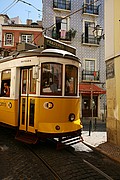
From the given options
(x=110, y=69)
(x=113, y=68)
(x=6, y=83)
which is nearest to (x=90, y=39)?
(x=110, y=69)

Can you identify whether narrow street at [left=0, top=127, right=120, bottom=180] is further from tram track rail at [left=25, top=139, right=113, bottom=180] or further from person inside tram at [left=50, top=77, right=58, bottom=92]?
person inside tram at [left=50, top=77, right=58, bottom=92]

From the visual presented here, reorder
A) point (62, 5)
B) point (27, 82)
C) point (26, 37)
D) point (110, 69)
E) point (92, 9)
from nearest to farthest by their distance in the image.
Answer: point (27, 82) < point (110, 69) < point (62, 5) < point (26, 37) < point (92, 9)

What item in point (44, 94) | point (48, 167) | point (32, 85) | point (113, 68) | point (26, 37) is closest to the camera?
point (48, 167)

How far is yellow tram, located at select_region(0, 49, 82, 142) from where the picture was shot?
21.2 ft

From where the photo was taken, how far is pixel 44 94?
257 inches

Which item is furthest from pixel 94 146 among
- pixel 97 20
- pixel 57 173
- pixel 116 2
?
pixel 97 20

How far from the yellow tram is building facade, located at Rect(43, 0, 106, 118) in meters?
12.0

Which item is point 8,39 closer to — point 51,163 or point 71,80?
point 71,80

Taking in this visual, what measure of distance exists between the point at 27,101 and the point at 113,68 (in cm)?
368

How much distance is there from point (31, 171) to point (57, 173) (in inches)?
26.0

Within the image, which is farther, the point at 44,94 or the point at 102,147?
the point at 102,147

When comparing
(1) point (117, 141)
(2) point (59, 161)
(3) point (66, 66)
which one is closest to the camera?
(2) point (59, 161)

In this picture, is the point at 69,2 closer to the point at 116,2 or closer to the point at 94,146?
the point at 116,2

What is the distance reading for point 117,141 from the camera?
766 cm
